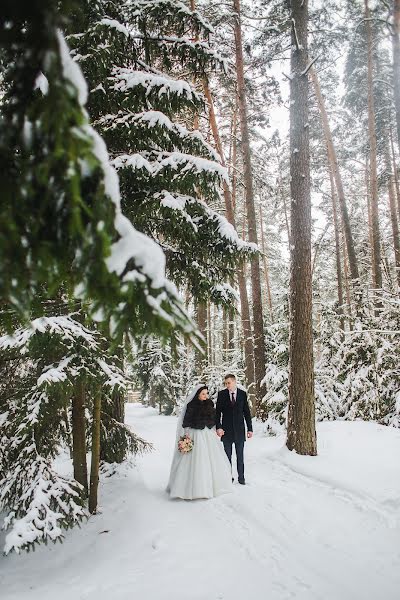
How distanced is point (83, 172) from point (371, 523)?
5120 millimetres

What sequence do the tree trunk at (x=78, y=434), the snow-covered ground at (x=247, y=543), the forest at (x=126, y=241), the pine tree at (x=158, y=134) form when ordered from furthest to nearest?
1. the tree trunk at (x=78, y=434)
2. the pine tree at (x=158, y=134)
3. the snow-covered ground at (x=247, y=543)
4. the forest at (x=126, y=241)

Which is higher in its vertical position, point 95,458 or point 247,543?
point 95,458

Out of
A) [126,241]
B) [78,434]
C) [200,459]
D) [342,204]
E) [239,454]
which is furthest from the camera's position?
[342,204]

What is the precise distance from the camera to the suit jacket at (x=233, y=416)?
694cm

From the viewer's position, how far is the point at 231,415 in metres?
7.02

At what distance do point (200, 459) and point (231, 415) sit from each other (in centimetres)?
110

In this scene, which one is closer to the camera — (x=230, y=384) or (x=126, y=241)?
(x=126, y=241)

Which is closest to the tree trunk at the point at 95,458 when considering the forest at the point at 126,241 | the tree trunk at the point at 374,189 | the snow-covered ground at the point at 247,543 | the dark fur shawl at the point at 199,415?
the forest at the point at 126,241

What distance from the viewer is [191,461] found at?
20.7 ft

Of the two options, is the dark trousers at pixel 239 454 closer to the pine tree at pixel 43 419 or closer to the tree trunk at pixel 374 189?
the pine tree at pixel 43 419

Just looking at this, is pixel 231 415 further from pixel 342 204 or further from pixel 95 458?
pixel 342 204

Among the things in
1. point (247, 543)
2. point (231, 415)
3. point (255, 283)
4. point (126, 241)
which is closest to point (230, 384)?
point (231, 415)

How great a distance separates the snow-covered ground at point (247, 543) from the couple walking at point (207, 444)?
24cm

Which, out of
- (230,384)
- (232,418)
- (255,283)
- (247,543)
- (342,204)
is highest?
(342,204)
